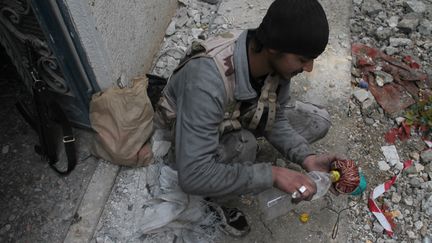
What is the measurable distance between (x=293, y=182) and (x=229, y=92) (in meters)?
0.57

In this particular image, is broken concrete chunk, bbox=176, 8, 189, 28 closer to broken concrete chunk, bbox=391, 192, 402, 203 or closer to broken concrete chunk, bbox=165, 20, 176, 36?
broken concrete chunk, bbox=165, 20, 176, 36

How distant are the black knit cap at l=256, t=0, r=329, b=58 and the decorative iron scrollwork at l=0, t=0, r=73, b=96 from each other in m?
1.23

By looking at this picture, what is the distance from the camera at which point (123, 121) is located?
2570 millimetres

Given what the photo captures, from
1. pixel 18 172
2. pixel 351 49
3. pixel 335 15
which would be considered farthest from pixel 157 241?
pixel 335 15

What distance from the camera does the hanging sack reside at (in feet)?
8.43

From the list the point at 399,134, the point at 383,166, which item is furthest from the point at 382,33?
the point at 383,166

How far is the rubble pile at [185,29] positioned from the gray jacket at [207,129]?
1188 millimetres

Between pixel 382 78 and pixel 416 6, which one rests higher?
pixel 416 6

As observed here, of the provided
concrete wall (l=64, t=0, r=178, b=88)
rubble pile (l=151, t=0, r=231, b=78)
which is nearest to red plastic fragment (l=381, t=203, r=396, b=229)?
rubble pile (l=151, t=0, r=231, b=78)

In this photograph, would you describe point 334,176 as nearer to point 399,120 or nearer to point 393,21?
point 399,120

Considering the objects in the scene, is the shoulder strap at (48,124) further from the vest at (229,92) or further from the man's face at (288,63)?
the man's face at (288,63)

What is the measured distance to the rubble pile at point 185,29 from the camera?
11.3 ft

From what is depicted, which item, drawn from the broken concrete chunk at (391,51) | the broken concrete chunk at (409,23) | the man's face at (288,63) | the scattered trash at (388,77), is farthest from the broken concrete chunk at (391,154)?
the man's face at (288,63)

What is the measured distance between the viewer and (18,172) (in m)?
2.78
